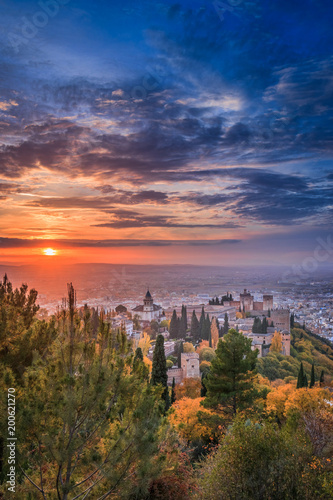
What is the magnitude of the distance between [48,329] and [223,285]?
3042 inches

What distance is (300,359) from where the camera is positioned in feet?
113

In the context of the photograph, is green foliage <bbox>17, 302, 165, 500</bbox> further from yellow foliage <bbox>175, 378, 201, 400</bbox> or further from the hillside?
the hillside

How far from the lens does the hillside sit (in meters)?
29.1

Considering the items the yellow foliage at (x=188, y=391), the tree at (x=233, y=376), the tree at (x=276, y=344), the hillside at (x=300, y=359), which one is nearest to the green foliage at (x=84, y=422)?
the tree at (x=233, y=376)

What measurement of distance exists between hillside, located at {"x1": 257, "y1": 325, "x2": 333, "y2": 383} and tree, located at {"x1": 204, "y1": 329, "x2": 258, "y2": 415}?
1620cm

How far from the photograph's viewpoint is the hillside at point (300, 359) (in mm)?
29141

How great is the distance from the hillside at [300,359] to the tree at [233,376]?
53.2 feet

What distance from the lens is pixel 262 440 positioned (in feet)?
18.0

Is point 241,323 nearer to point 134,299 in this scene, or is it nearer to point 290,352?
point 290,352

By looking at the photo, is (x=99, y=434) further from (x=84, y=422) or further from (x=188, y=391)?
(x=188, y=391)

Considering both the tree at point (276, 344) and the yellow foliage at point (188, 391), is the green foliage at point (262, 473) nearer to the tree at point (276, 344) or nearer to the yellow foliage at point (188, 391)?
the yellow foliage at point (188, 391)

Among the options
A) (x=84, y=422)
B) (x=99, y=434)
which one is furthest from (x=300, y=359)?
(x=84, y=422)

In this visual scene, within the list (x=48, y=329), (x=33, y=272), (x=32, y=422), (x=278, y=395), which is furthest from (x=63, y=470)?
(x=33, y=272)

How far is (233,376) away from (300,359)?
26.6 metres
